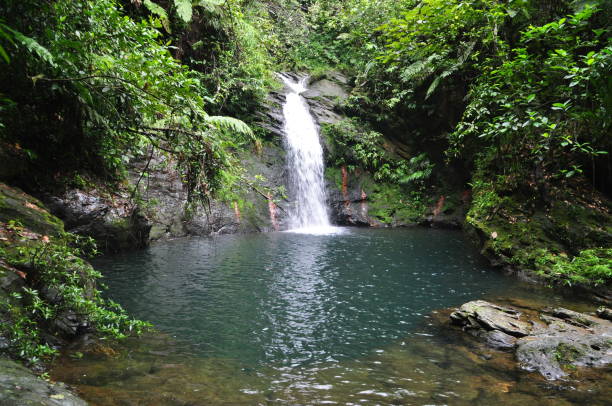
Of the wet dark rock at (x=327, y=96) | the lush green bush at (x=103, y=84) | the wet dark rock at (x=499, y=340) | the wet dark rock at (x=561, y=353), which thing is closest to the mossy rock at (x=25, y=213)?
the lush green bush at (x=103, y=84)

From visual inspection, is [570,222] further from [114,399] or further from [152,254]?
[152,254]

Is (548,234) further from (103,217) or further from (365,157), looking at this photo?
(103,217)

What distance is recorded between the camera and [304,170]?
17359 millimetres

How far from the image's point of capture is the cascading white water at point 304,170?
1656 cm

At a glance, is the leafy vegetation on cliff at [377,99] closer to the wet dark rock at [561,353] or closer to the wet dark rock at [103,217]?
the wet dark rock at [103,217]

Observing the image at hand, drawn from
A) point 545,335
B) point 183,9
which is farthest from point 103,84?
point 183,9

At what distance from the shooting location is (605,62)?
11.1 ft

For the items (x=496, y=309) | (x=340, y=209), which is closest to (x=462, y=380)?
(x=496, y=309)

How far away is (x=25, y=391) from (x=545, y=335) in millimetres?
5832

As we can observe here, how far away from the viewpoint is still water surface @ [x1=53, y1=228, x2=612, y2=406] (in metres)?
3.73

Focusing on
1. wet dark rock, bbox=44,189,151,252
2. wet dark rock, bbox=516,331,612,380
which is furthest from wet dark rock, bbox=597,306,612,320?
wet dark rock, bbox=44,189,151,252

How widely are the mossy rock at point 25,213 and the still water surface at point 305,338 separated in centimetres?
174

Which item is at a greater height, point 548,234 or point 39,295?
point 548,234

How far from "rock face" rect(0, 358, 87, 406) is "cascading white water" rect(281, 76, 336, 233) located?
A: 13.1 meters
